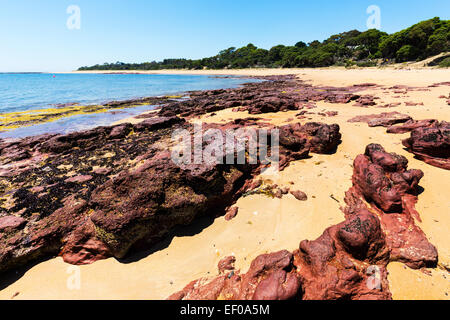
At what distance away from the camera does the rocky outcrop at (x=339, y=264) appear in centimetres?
279

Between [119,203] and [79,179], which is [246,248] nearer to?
[119,203]

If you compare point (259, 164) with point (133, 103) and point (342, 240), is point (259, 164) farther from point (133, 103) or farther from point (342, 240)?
point (133, 103)

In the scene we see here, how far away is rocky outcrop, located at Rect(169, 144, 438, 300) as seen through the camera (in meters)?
2.79

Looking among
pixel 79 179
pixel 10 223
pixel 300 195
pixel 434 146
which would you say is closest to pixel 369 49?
pixel 434 146

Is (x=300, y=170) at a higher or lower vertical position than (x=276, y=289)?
higher

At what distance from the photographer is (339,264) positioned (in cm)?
A: 304

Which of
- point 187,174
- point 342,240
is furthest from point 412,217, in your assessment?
point 187,174

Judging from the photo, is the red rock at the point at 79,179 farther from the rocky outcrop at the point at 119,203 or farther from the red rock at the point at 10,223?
the red rock at the point at 10,223

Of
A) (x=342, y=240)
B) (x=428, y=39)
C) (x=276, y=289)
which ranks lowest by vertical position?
(x=276, y=289)

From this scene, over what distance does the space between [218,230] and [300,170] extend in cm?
342

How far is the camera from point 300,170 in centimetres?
630

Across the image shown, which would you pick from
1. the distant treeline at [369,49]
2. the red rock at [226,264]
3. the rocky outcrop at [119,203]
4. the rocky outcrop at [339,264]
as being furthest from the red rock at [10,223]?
the distant treeline at [369,49]

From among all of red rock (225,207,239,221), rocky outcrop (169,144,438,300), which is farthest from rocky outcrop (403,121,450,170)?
red rock (225,207,239,221)
